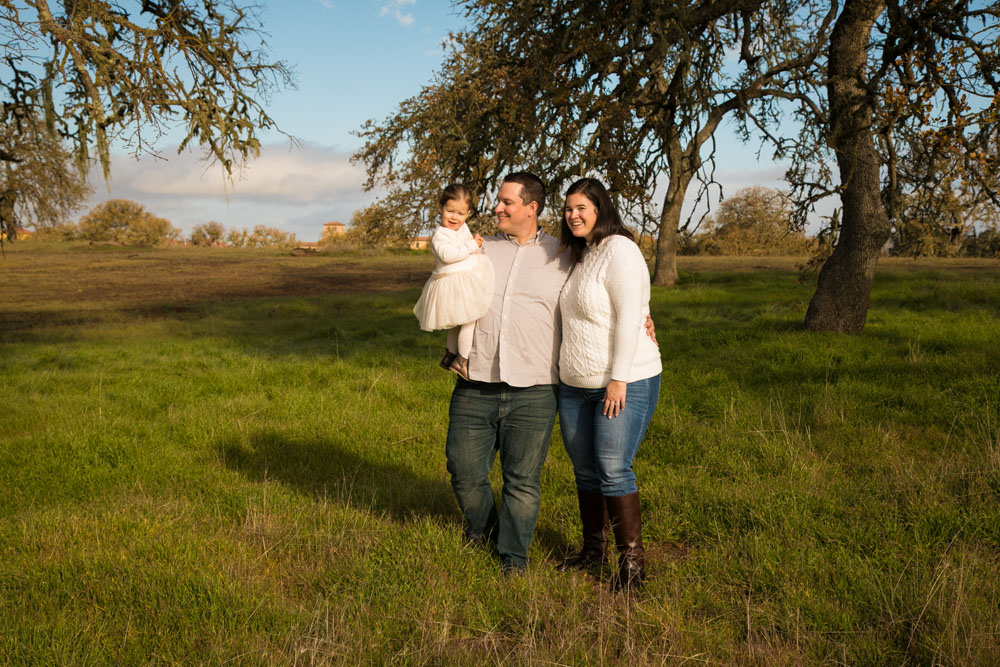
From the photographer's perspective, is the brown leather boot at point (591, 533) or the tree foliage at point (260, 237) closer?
the brown leather boot at point (591, 533)

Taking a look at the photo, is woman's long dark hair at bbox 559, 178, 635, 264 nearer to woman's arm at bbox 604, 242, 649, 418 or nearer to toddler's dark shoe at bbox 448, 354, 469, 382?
woman's arm at bbox 604, 242, 649, 418

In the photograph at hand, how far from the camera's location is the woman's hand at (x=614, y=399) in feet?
10.6

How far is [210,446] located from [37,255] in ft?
162

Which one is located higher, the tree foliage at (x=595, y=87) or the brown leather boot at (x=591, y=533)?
the tree foliage at (x=595, y=87)

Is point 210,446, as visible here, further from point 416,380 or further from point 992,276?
point 992,276

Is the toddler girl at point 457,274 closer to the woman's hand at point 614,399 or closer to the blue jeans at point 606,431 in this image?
the blue jeans at point 606,431

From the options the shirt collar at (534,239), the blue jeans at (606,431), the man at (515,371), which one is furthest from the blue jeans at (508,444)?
the shirt collar at (534,239)

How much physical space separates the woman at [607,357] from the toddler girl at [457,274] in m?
0.43

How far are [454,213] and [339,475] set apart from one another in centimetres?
294

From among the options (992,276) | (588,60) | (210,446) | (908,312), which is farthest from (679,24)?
(992,276)

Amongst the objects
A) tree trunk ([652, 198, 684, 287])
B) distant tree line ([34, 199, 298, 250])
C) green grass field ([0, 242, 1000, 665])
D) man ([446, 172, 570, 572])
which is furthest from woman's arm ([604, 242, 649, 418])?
distant tree line ([34, 199, 298, 250])

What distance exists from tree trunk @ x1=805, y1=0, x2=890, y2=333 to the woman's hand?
8.16 meters

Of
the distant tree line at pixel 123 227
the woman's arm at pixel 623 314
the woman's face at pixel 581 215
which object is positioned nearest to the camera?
the woman's arm at pixel 623 314

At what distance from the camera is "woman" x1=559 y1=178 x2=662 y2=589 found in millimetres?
3232
